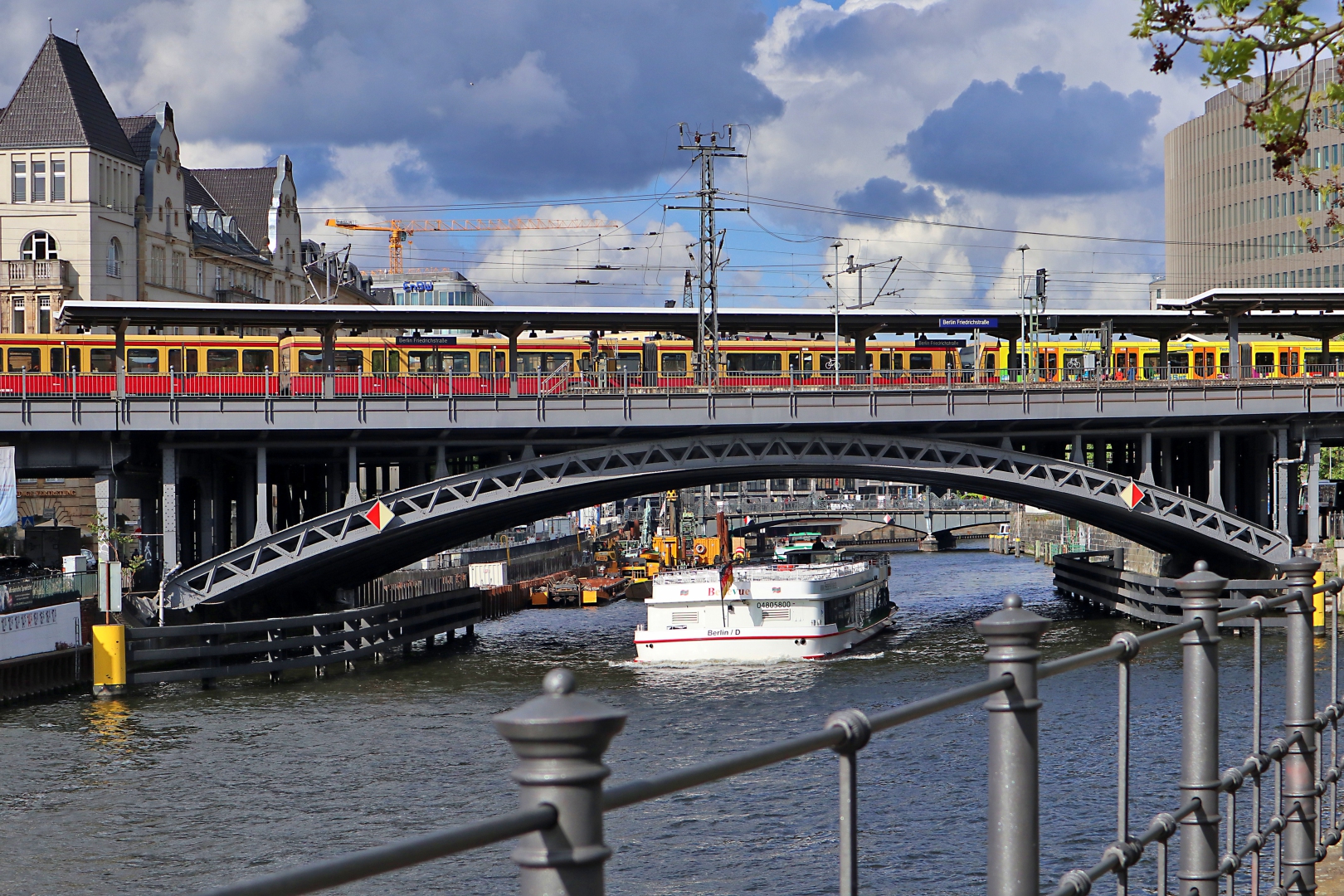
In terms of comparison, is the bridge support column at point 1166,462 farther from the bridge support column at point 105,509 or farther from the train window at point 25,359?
the train window at point 25,359

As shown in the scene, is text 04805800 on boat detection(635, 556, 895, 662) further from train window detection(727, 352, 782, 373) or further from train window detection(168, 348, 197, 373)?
train window detection(168, 348, 197, 373)

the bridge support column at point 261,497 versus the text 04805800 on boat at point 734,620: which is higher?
the bridge support column at point 261,497

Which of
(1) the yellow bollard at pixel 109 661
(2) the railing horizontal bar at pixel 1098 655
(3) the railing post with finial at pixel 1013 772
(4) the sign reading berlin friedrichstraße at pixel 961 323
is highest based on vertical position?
(4) the sign reading berlin friedrichstraße at pixel 961 323

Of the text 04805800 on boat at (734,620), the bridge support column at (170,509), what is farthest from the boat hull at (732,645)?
the bridge support column at (170,509)

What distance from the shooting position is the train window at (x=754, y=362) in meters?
63.8

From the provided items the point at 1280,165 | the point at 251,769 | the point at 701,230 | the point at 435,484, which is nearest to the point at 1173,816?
the point at 1280,165

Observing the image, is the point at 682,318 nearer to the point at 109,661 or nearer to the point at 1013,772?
the point at 109,661

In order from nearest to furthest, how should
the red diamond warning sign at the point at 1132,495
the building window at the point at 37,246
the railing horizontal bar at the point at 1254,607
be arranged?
the railing horizontal bar at the point at 1254,607 < the red diamond warning sign at the point at 1132,495 < the building window at the point at 37,246

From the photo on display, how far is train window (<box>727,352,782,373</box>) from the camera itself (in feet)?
209

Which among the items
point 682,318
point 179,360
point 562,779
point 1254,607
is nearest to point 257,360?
point 179,360

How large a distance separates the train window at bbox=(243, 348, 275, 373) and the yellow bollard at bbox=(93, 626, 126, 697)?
1607 centimetres

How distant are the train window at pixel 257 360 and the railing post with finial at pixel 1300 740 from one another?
50521 mm

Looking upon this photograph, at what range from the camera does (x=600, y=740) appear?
341cm

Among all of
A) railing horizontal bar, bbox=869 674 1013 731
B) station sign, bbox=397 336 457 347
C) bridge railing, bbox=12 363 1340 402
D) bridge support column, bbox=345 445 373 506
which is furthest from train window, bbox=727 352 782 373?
railing horizontal bar, bbox=869 674 1013 731
